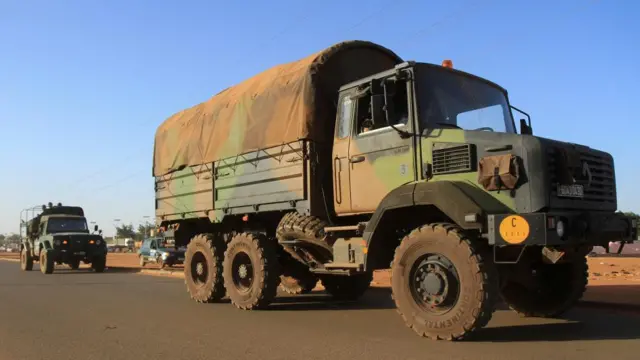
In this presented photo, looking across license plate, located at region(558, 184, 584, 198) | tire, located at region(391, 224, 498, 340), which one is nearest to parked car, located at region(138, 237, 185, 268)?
tire, located at region(391, 224, 498, 340)

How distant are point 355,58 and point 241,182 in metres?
2.88

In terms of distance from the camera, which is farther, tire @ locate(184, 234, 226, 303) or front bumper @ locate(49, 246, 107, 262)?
front bumper @ locate(49, 246, 107, 262)

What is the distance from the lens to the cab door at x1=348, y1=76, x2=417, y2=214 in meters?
7.32

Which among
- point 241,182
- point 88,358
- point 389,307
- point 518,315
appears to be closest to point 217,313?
point 241,182

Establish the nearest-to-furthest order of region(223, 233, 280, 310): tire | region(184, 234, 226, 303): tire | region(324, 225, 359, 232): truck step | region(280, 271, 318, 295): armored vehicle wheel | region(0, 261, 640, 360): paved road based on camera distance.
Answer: region(0, 261, 640, 360): paved road → region(324, 225, 359, 232): truck step → region(223, 233, 280, 310): tire → region(184, 234, 226, 303): tire → region(280, 271, 318, 295): armored vehicle wheel

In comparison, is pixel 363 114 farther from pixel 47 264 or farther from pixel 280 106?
pixel 47 264

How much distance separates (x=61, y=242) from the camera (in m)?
23.1

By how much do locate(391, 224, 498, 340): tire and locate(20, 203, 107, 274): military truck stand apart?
1954 cm

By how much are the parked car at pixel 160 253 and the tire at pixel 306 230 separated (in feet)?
54.4

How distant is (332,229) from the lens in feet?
27.1

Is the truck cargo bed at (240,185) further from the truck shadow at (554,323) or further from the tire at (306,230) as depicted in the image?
the truck shadow at (554,323)

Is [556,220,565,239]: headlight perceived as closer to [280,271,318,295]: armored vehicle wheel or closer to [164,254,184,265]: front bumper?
[280,271,318,295]: armored vehicle wheel

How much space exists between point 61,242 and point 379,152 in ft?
62.9

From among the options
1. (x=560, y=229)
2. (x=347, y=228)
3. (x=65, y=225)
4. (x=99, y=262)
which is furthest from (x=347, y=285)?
(x=65, y=225)
